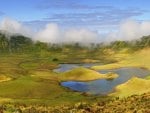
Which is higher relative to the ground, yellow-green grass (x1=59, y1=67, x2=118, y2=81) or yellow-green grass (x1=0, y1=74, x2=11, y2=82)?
yellow-green grass (x1=0, y1=74, x2=11, y2=82)

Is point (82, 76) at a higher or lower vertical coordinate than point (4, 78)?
lower

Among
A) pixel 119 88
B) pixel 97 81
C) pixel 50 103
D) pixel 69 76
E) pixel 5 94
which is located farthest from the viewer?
pixel 69 76

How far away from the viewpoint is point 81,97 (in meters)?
116

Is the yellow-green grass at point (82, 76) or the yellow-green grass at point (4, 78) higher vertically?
the yellow-green grass at point (4, 78)

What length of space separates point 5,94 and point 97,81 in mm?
52557

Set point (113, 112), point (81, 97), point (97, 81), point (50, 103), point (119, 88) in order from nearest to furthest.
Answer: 1. point (113, 112)
2. point (50, 103)
3. point (81, 97)
4. point (119, 88)
5. point (97, 81)

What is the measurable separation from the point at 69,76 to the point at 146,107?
113582 millimetres

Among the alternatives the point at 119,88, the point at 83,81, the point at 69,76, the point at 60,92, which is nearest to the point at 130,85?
the point at 119,88

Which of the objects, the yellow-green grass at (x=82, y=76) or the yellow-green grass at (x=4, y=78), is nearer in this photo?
the yellow-green grass at (x=4, y=78)

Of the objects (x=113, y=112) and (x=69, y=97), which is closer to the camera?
(x=113, y=112)

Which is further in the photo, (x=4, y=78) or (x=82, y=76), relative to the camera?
(x=82, y=76)

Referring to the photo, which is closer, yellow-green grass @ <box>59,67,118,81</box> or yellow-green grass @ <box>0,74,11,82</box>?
yellow-green grass @ <box>0,74,11,82</box>

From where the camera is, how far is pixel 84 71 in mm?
190125

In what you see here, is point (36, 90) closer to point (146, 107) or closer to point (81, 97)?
point (81, 97)
